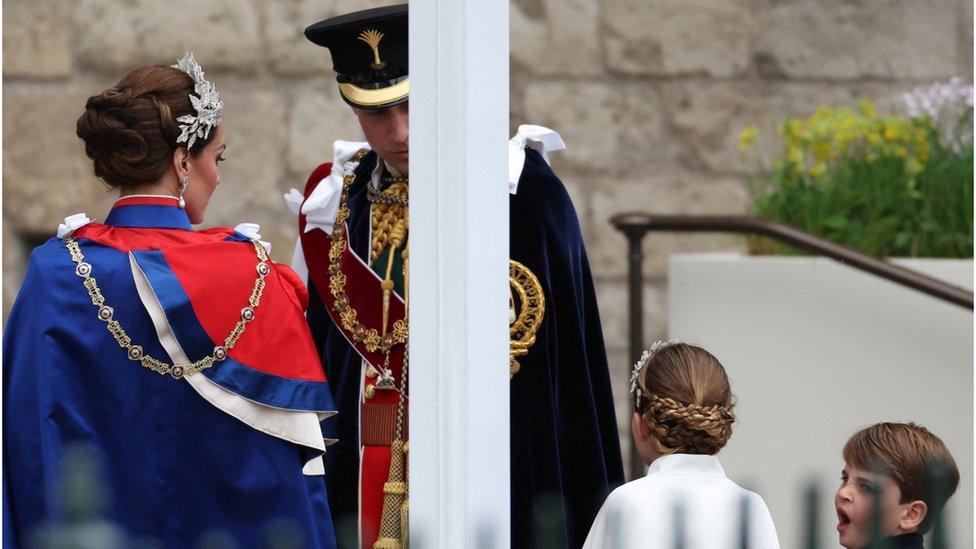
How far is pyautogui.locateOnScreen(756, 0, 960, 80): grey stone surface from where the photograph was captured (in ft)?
20.2

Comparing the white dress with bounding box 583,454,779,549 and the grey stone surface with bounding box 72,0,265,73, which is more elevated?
the grey stone surface with bounding box 72,0,265,73

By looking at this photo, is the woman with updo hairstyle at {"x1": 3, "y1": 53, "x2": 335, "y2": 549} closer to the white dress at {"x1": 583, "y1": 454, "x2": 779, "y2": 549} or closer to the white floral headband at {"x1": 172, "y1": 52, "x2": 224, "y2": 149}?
the white floral headband at {"x1": 172, "y1": 52, "x2": 224, "y2": 149}

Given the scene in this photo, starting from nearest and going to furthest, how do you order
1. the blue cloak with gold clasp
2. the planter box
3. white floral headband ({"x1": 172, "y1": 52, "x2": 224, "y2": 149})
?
the blue cloak with gold clasp
white floral headband ({"x1": 172, "y1": 52, "x2": 224, "y2": 149})
the planter box

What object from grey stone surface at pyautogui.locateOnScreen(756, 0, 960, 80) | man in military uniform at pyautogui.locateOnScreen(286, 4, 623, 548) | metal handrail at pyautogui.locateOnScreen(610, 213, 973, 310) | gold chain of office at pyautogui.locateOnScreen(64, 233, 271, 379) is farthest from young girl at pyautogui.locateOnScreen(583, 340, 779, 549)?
grey stone surface at pyautogui.locateOnScreen(756, 0, 960, 80)

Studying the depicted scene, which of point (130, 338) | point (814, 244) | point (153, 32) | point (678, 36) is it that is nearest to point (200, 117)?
point (130, 338)

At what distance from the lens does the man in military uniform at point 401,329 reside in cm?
313

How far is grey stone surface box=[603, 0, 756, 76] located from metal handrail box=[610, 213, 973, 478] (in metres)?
1.01

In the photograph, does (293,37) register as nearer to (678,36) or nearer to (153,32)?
(153,32)

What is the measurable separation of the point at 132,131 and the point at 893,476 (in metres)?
1.31

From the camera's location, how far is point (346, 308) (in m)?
3.24

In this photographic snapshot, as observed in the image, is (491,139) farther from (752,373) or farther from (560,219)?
(752,373)

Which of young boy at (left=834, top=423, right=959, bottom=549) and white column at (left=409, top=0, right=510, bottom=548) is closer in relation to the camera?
white column at (left=409, top=0, right=510, bottom=548)

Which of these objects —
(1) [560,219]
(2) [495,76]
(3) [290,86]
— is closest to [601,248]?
(3) [290,86]

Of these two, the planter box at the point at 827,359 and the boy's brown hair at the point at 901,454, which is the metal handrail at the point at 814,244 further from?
the boy's brown hair at the point at 901,454
